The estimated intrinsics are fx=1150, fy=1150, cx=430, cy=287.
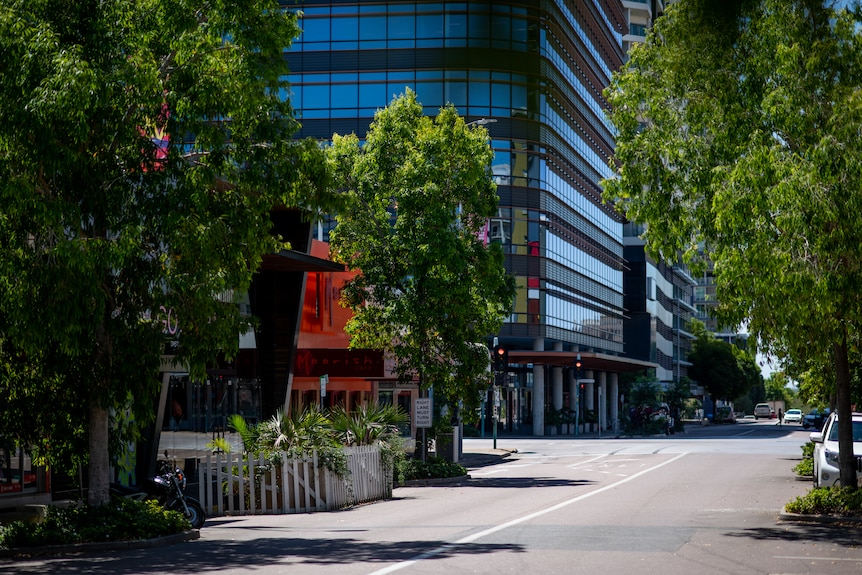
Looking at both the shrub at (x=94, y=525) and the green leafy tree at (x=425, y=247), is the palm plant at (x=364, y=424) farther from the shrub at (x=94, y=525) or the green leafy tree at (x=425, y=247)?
the shrub at (x=94, y=525)

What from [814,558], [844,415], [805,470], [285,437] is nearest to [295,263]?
[285,437]

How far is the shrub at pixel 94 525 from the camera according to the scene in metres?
15.2

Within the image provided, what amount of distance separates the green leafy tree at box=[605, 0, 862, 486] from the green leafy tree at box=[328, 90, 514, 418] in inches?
527

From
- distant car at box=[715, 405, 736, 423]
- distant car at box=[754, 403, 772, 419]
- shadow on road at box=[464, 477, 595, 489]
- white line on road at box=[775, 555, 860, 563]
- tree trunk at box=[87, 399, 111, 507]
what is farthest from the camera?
distant car at box=[754, 403, 772, 419]

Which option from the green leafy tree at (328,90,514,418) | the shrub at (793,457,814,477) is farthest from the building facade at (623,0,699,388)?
the green leafy tree at (328,90,514,418)

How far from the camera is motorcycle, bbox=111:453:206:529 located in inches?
718

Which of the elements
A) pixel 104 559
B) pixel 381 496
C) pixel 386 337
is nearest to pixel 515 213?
pixel 386 337

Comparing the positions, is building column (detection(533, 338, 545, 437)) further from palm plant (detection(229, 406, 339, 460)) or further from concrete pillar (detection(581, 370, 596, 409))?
palm plant (detection(229, 406, 339, 460))

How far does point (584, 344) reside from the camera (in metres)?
85.1

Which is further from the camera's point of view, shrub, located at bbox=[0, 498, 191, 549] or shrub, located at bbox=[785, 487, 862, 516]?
shrub, located at bbox=[785, 487, 862, 516]

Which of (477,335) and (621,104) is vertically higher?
(621,104)

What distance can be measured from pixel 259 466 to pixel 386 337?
512 inches

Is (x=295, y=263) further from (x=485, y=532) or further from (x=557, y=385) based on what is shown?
(x=557, y=385)

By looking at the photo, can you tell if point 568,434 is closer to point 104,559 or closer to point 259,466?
point 259,466
